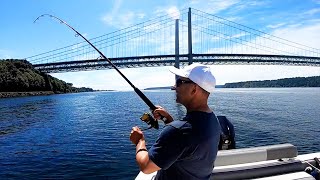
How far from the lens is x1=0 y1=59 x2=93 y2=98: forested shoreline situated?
7150cm

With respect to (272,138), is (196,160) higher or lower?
higher

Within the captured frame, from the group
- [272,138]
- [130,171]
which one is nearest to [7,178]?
[130,171]

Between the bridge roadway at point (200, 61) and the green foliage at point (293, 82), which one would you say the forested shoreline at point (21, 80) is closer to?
the bridge roadway at point (200, 61)

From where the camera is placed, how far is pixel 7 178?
8266mm

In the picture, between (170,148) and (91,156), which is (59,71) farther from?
(170,148)

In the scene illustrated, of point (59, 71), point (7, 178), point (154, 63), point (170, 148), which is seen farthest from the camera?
point (59, 71)

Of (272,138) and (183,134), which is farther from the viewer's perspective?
(272,138)

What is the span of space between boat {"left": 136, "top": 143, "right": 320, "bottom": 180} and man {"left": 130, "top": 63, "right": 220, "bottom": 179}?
1.54m

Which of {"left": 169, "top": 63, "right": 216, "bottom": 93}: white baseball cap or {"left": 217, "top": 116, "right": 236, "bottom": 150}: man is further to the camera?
{"left": 217, "top": 116, "right": 236, "bottom": 150}: man

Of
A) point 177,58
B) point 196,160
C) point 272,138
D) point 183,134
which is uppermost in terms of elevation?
point 177,58

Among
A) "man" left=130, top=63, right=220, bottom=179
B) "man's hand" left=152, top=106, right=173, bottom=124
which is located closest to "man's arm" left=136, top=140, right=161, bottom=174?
"man" left=130, top=63, right=220, bottom=179

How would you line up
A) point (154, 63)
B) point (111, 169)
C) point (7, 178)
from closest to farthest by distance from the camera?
point (7, 178) → point (111, 169) → point (154, 63)

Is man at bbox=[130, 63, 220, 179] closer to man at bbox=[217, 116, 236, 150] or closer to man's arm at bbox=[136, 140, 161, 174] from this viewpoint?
man's arm at bbox=[136, 140, 161, 174]

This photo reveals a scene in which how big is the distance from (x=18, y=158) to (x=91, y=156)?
7.33 feet
